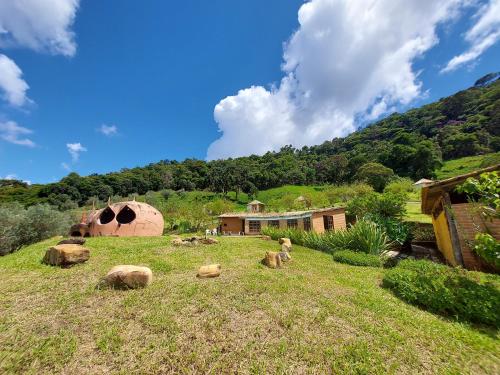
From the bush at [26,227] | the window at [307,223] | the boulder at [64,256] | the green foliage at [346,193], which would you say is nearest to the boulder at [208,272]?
the boulder at [64,256]

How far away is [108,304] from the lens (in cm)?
473

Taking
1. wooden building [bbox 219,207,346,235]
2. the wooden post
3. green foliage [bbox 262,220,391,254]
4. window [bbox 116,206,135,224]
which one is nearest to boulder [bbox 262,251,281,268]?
green foliage [bbox 262,220,391,254]

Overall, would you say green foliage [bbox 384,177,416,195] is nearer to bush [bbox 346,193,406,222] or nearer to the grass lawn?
bush [bbox 346,193,406,222]

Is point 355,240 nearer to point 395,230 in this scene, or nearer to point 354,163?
point 395,230

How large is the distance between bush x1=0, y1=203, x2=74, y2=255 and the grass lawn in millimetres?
9818

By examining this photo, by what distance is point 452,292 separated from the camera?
4.79 m

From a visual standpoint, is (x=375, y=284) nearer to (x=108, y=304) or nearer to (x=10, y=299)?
(x=108, y=304)

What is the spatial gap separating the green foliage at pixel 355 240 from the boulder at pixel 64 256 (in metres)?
11.0

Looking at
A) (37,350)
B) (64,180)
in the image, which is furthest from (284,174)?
(37,350)

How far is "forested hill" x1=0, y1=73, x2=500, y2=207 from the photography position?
54.9 metres

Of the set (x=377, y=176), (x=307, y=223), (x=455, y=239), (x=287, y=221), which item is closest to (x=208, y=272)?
(x=455, y=239)

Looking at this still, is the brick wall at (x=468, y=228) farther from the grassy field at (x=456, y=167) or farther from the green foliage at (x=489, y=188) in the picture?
the grassy field at (x=456, y=167)

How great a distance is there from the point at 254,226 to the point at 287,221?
4.48 metres

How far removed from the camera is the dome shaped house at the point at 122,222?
53.1ft
